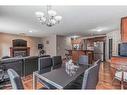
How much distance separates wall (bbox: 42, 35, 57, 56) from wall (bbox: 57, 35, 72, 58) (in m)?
0.38

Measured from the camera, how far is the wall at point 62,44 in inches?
368

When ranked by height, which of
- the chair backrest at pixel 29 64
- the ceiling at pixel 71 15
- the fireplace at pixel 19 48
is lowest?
the chair backrest at pixel 29 64

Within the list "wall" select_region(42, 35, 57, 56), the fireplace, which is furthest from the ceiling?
"wall" select_region(42, 35, 57, 56)

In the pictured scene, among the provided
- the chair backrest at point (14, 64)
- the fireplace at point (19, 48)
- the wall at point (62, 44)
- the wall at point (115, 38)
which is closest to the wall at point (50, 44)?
the wall at point (62, 44)

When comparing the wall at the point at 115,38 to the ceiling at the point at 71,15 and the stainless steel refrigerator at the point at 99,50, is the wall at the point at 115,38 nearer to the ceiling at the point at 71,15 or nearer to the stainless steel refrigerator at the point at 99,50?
the stainless steel refrigerator at the point at 99,50

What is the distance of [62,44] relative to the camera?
9750mm

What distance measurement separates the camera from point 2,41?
746 centimetres

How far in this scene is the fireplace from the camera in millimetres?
7926

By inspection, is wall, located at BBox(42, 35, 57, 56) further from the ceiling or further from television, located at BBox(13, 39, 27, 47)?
the ceiling

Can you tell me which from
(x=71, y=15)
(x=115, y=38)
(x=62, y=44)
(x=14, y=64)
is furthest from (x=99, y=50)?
(x=14, y=64)

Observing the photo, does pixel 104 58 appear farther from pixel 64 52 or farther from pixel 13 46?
pixel 13 46

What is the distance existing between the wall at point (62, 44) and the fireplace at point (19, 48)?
2506 mm
